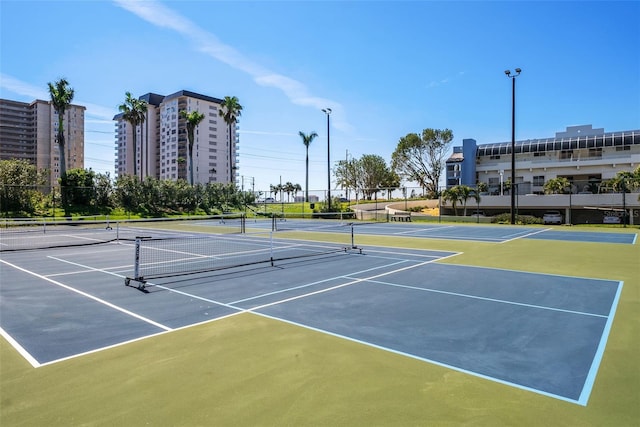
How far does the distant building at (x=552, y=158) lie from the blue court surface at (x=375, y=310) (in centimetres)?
4627

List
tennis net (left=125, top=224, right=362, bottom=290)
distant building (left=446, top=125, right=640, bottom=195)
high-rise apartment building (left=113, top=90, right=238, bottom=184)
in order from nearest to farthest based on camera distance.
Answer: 1. tennis net (left=125, top=224, right=362, bottom=290)
2. distant building (left=446, top=125, right=640, bottom=195)
3. high-rise apartment building (left=113, top=90, right=238, bottom=184)

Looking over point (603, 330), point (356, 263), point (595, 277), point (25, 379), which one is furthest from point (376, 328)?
point (595, 277)

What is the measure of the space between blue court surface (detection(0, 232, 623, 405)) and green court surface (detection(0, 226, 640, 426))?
0.25 metres

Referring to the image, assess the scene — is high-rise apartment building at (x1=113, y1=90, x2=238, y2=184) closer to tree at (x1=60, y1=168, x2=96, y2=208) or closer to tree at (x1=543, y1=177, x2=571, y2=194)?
tree at (x1=60, y1=168, x2=96, y2=208)

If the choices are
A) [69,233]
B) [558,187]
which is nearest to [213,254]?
[69,233]

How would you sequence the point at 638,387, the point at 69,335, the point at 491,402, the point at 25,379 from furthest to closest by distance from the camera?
the point at 69,335, the point at 25,379, the point at 638,387, the point at 491,402

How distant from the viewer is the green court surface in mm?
3322

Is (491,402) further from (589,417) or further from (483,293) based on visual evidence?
(483,293)

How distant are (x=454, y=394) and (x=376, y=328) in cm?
209

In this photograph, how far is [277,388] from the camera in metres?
3.86

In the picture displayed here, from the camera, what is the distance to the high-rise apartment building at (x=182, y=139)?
369 feet

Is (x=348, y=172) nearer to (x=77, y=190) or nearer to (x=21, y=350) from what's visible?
(x=77, y=190)

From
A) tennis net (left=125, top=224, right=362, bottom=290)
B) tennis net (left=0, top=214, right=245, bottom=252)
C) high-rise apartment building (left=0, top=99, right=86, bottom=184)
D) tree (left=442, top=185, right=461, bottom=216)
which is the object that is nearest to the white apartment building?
tree (left=442, top=185, right=461, bottom=216)

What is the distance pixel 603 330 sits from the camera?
18.6 ft
